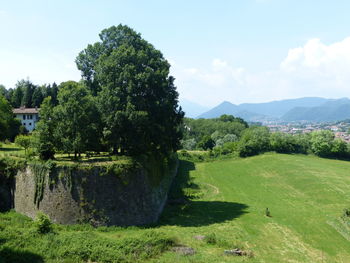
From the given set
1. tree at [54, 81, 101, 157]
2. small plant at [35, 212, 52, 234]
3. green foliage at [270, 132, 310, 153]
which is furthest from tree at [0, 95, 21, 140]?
green foliage at [270, 132, 310, 153]

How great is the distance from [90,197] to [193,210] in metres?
12.8

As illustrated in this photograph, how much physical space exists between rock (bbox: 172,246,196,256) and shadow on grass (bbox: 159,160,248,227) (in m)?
6.15

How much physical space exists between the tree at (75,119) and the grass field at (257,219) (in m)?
7.87

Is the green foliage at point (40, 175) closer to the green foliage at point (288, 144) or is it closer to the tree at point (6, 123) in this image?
the tree at point (6, 123)

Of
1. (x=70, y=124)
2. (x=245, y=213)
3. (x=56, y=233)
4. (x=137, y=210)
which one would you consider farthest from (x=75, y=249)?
(x=245, y=213)

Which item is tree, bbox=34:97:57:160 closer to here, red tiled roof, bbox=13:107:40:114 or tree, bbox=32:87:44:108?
red tiled roof, bbox=13:107:40:114

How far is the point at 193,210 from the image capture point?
3322cm

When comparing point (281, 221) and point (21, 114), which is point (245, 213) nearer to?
point (281, 221)

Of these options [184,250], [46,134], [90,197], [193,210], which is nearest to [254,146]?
[193,210]

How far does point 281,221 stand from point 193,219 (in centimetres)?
967

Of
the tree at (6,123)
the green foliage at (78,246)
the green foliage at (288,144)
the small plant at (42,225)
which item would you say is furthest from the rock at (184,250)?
the green foliage at (288,144)

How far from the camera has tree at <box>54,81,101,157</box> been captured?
27.4m

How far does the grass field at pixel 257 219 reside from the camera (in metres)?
22.8

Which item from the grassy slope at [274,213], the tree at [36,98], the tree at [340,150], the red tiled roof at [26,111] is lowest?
the grassy slope at [274,213]
